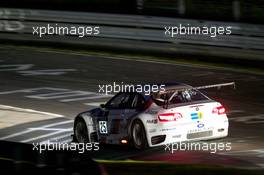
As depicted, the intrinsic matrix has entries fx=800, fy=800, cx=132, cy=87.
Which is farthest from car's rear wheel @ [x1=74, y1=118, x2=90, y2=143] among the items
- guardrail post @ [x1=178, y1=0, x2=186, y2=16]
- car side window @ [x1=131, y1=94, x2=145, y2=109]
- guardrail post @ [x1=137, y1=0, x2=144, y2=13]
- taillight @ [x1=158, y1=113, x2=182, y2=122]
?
guardrail post @ [x1=137, y1=0, x2=144, y2=13]

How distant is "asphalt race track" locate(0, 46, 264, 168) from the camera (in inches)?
611

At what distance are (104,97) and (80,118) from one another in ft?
16.4

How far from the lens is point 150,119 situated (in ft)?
48.1

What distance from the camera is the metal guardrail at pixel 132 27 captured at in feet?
83.4

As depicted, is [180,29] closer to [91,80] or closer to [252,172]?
[91,80]

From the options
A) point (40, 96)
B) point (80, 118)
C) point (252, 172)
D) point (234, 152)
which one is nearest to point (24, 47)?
point (40, 96)

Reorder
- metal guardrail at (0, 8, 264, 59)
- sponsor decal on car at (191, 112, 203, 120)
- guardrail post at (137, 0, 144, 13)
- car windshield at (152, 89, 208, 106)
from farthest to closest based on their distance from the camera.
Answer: guardrail post at (137, 0, 144, 13), metal guardrail at (0, 8, 264, 59), car windshield at (152, 89, 208, 106), sponsor decal on car at (191, 112, 203, 120)

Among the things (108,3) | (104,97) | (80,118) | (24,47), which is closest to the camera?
(80,118)

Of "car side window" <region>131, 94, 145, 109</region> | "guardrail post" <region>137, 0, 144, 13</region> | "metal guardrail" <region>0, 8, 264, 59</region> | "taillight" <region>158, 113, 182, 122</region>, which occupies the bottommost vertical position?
"taillight" <region>158, 113, 182, 122</region>

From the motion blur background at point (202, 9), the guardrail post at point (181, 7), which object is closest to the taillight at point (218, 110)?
the motion blur background at point (202, 9)

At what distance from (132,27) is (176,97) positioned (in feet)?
44.7

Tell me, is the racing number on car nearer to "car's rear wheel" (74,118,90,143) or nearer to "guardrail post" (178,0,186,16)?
"car's rear wheel" (74,118,90,143)

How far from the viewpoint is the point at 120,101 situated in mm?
15742

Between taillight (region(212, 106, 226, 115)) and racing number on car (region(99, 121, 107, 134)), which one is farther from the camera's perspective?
racing number on car (region(99, 121, 107, 134))
